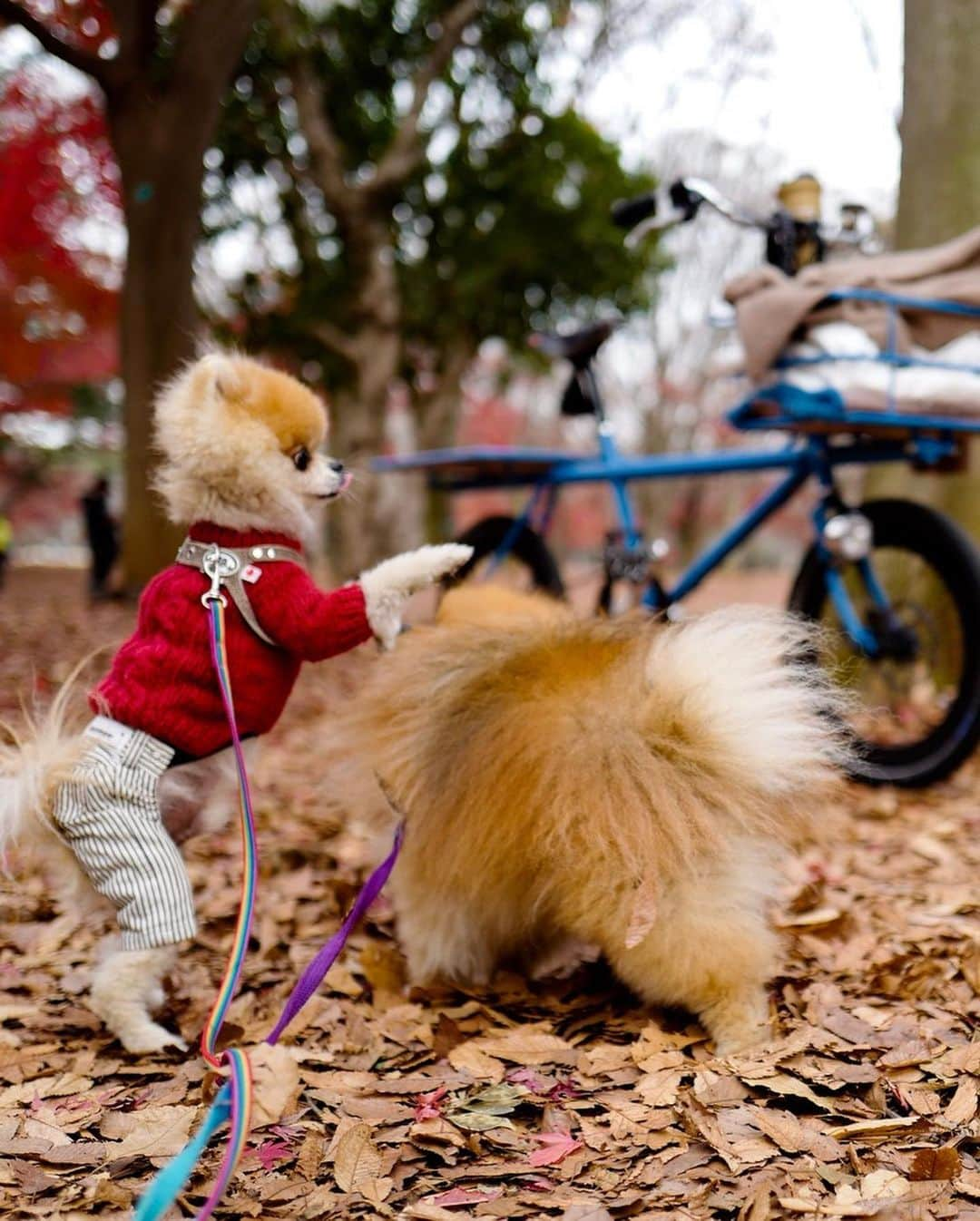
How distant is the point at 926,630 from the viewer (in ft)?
11.1

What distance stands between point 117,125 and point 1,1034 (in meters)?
5.60

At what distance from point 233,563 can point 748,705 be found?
3.02 ft

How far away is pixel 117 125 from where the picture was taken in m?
6.20

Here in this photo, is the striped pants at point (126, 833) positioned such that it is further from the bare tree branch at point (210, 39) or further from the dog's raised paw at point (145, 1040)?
the bare tree branch at point (210, 39)

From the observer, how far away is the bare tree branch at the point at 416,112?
28.7 feet

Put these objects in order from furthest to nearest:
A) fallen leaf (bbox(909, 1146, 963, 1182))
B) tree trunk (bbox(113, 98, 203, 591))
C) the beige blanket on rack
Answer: tree trunk (bbox(113, 98, 203, 591))
the beige blanket on rack
fallen leaf (bbox(909, 1146, 963, 1182))

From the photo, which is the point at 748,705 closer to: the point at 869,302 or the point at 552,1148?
the point at 552,1148

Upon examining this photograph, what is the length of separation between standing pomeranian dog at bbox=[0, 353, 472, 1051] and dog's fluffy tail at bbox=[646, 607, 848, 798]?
1.40 feet

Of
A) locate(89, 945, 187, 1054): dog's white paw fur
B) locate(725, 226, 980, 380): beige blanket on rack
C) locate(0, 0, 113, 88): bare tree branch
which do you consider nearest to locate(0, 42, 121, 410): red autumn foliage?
locate(0, 0, 113, 88): bare tree branch

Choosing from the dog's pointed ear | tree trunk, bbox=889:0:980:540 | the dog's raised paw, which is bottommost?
the dog's raised paw

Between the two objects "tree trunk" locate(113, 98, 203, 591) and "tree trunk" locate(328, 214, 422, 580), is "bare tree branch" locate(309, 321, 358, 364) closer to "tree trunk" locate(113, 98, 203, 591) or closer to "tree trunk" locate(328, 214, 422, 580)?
"tree trunk" locate(328, 214, 422, 580)

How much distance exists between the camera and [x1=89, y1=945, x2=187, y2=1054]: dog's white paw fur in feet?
6.31

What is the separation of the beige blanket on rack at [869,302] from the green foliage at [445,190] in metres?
7.38

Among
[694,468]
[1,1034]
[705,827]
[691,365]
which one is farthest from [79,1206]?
[691,365]
